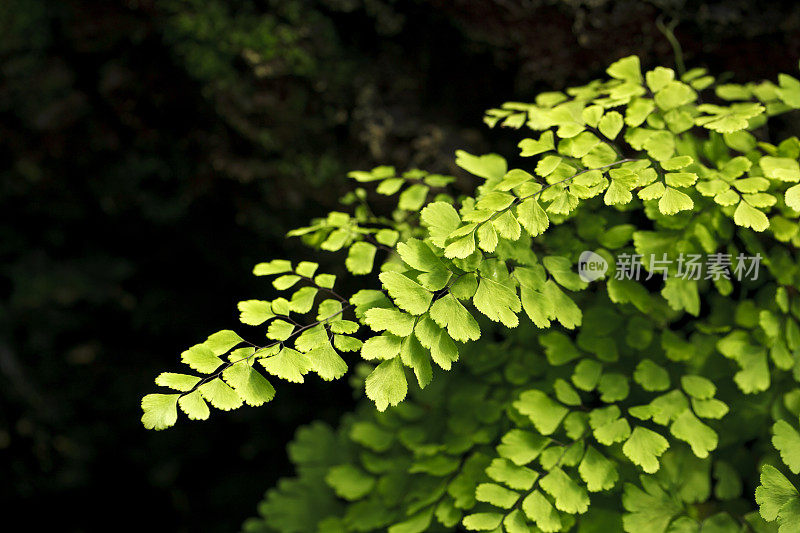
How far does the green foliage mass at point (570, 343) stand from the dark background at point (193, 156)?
0.40 meters

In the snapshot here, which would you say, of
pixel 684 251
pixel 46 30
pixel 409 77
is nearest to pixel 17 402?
pixel 46 30

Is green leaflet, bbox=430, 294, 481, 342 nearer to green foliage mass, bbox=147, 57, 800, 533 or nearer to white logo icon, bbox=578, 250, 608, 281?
green foliage mass, bbox=147, 57, 800, 533

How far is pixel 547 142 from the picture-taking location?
39.0 inches

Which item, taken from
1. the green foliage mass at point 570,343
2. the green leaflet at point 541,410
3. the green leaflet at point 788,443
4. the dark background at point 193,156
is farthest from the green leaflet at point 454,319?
the dark background at point 193,156

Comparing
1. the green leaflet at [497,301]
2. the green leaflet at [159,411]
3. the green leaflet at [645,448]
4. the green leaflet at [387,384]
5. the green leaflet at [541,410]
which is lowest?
the green leaflet at [645,448]

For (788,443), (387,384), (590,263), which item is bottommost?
(788,443)

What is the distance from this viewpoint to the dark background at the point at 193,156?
147cm

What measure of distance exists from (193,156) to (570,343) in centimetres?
138

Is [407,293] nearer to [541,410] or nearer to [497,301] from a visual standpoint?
[497,301]

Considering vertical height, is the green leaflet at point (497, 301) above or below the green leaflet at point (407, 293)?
below

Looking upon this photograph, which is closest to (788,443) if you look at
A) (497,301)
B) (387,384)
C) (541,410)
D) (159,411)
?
(541,410)

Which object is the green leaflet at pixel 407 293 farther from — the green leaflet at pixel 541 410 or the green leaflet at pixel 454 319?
the green leaflet at pixel 541 410

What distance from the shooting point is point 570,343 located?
112 cm

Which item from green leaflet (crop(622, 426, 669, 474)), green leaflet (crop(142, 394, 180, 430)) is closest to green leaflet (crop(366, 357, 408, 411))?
green leaflet (crop(142, 394, 180, 430))
